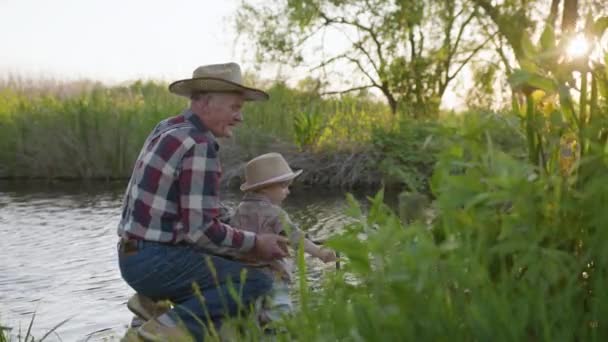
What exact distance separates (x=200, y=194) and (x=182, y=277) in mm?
446

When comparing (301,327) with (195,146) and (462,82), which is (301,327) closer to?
(195,146)

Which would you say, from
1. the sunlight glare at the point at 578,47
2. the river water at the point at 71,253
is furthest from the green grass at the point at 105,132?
the sunlight glare at the point at 578,47

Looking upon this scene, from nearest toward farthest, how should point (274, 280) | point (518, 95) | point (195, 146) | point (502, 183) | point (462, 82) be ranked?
point (502, 183)
point (518, 95)
point (195, 146)
point (274, 280)
point (462, 82)

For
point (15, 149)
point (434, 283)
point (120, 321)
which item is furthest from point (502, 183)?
point (15, 149)

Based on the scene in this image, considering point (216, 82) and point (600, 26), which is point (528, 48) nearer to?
point (600, 26)

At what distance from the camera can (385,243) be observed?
6.56ft

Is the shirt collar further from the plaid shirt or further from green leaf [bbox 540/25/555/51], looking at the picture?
green leaf [bbox 540/25/555/51]

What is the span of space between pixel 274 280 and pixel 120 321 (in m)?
2.07

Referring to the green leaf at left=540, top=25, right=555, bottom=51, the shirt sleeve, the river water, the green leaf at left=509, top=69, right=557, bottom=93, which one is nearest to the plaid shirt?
the shirt sleeve

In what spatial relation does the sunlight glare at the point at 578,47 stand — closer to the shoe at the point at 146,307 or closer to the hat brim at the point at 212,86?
the hat brim at the point at 212,86

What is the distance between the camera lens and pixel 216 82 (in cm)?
491

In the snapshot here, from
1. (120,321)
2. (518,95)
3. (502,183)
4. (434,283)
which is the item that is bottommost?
(120,321)

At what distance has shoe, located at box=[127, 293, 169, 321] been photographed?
4.94 metres

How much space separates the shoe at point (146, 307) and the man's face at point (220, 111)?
2.96 ft
